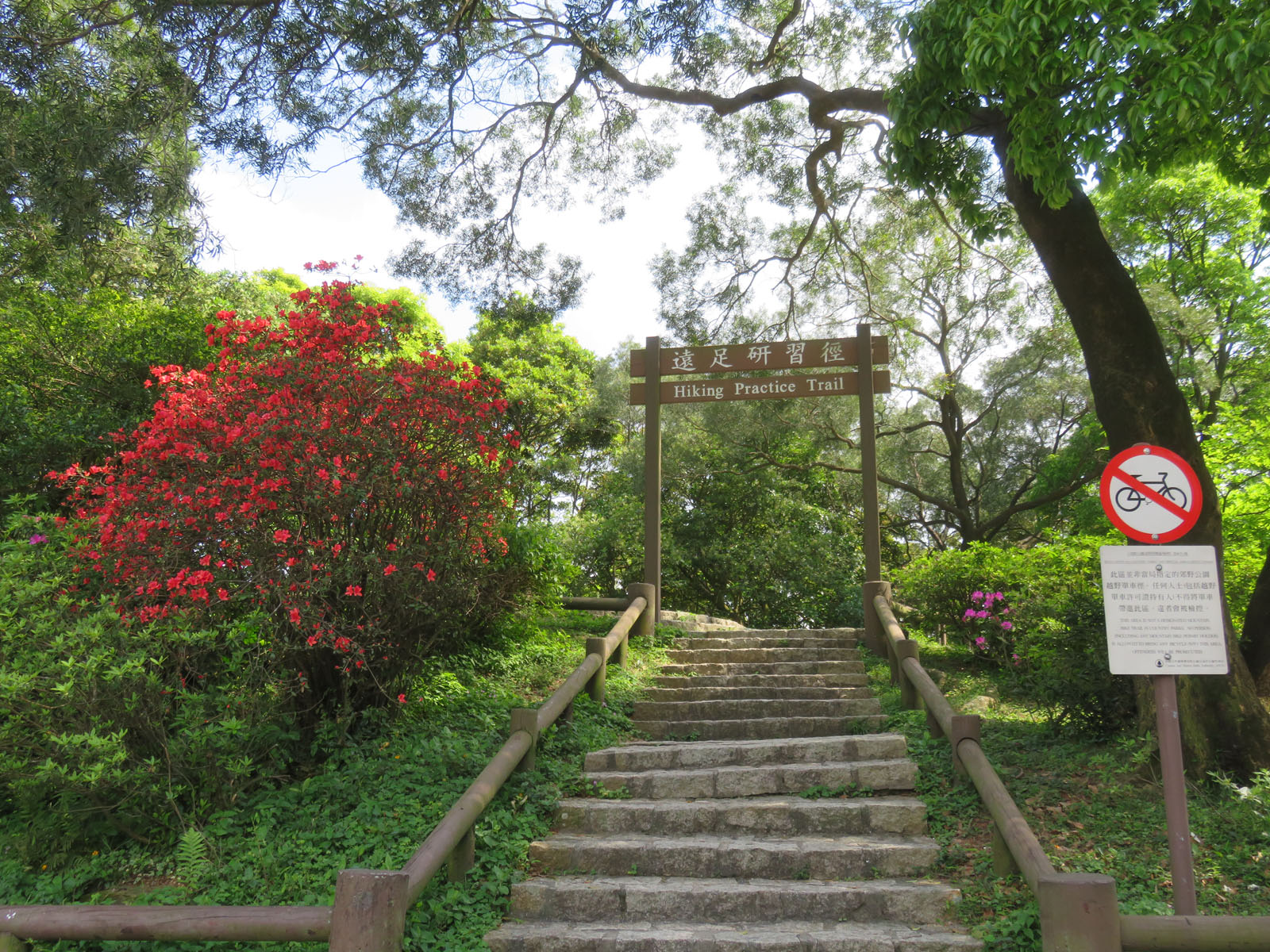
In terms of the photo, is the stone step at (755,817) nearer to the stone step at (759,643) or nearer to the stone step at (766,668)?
the stone step at (766,668)

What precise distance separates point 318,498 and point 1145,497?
15.2 ft

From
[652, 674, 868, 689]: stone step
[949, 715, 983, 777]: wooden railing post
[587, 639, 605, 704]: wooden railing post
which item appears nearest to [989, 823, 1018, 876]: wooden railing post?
[949, 715, 983, 777]: wooden railing post

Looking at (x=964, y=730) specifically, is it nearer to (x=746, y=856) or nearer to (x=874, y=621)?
(x=746, y=856)

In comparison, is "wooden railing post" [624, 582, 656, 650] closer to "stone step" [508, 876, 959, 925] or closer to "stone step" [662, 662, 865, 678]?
"stone step" [662, 662, 865, 678]

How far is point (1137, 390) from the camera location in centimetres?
545

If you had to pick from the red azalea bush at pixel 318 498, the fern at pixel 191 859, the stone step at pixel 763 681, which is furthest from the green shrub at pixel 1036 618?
the fern at pixel 191 859

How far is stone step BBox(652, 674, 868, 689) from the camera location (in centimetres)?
794

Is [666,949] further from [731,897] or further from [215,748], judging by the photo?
[215,748]

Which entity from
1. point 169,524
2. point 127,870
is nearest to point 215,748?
point 127,870

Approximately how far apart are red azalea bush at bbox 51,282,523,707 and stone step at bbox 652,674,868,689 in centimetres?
237

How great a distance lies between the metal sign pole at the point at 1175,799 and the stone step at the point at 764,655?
5.15 m

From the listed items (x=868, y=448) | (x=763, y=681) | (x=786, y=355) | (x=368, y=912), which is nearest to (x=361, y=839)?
(x=368, y=912)

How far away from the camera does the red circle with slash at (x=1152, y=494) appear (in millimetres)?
3652

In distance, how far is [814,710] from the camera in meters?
7.24
